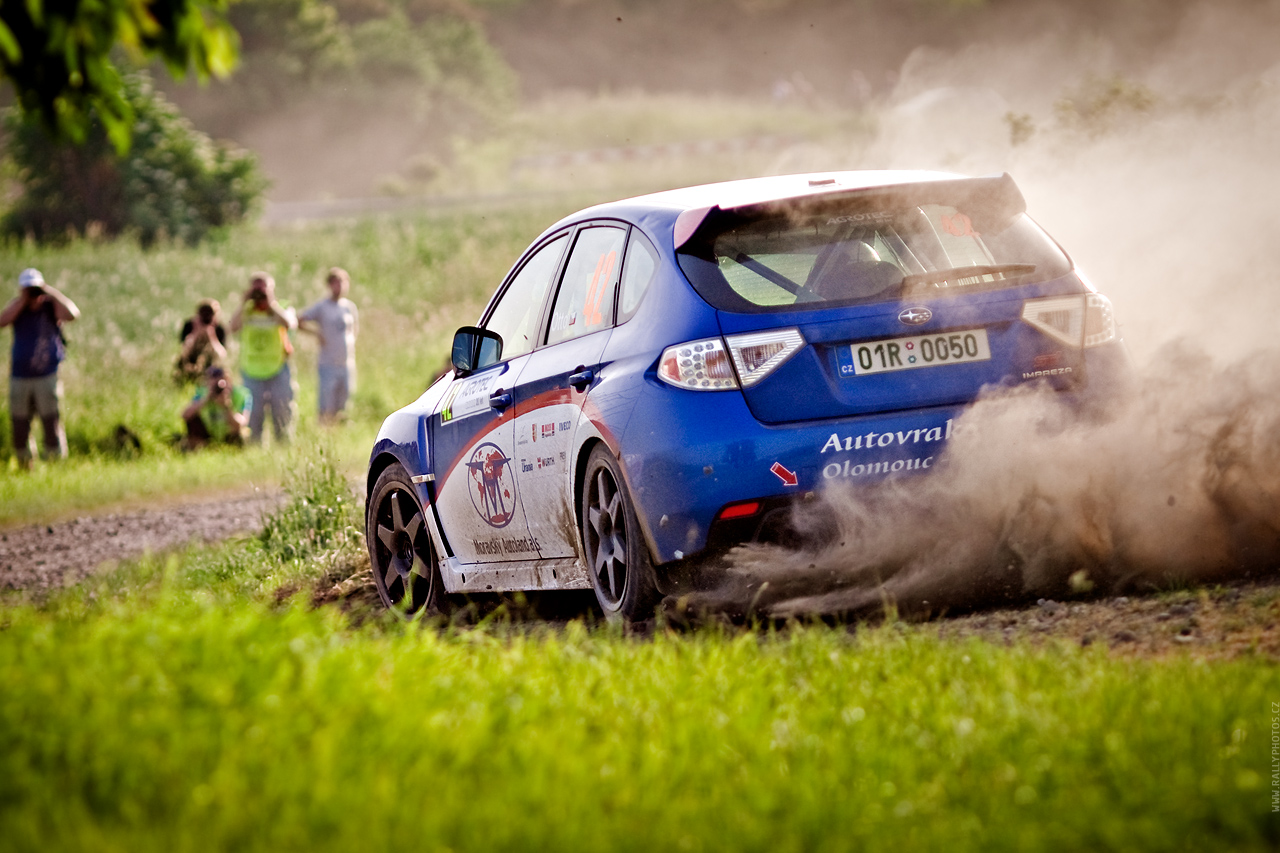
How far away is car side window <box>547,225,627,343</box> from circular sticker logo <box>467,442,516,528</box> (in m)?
0.61

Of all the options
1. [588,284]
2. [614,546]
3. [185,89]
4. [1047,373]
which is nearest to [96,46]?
[588,284]

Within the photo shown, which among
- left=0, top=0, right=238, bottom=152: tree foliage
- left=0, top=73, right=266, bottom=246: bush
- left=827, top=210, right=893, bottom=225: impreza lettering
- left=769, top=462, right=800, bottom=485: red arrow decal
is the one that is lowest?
left=769, top=462, right=800, bottom=485: red arrow decal

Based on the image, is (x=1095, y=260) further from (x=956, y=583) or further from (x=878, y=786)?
(x=878, y=786)

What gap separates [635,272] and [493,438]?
131 cm

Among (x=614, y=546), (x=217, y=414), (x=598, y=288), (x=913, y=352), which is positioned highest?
(x=598, y=288)

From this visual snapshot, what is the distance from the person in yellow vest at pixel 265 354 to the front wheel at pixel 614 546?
11.2 m

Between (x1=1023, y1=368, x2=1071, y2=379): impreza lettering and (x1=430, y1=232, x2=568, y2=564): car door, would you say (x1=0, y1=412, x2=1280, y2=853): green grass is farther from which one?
(x1=430, y1=232, x2=568, y2=564): car door

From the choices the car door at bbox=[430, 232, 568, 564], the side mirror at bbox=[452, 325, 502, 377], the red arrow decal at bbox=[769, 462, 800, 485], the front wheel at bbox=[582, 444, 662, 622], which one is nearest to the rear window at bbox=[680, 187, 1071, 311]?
the red arrow decal at bbox=[769, 462, 800, 485]

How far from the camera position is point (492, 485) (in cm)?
715

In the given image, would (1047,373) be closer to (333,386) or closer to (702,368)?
(702,368)

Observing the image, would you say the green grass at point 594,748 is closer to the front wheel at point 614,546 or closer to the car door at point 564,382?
the front wheel at point 614,546

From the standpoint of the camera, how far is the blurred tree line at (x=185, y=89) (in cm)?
513

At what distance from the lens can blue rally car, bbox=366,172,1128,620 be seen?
5.63m

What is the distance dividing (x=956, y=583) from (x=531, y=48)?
3523 inches
